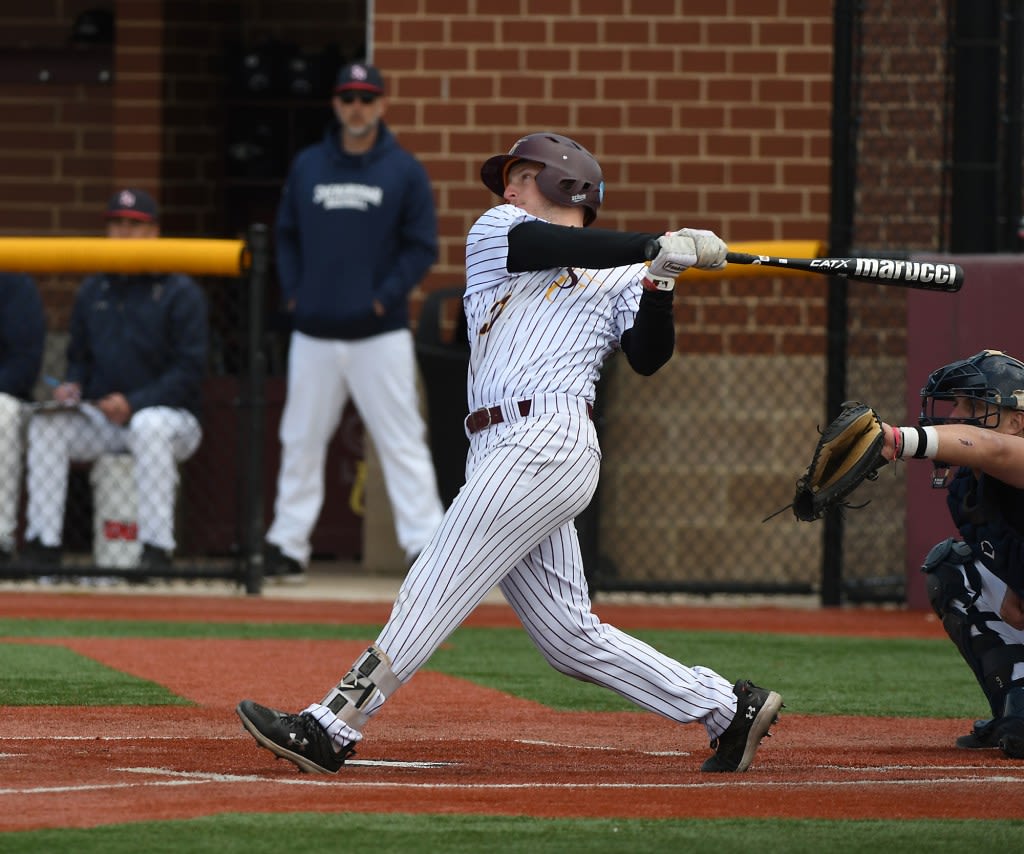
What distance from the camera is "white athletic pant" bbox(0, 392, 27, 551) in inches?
439

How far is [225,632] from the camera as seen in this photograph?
376 inches

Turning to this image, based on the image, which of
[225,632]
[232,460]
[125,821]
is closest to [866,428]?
[125,821]

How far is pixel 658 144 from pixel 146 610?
4054mm

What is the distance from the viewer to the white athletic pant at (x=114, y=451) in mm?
10992

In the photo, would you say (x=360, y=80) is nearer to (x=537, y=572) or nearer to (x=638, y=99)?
(x=638, y=99)

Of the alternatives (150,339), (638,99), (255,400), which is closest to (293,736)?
(255,400)

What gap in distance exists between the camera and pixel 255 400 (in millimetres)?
10883

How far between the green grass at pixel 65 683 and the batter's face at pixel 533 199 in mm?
2244

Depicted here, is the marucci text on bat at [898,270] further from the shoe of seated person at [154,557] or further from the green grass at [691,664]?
the shoe of seated person at [154,557]

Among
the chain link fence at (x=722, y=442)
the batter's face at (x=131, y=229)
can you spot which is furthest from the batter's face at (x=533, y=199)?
the batter's face at (x=131, y=229)

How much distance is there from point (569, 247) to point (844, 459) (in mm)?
884

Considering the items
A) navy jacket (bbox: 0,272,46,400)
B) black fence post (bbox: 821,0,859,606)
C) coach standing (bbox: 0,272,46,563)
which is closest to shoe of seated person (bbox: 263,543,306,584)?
coach standing (bbox: 0,272,46,563)

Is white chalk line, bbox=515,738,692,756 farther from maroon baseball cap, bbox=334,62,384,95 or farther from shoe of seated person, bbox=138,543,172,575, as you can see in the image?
maroon baseball cap, bbox=334,62,384,95

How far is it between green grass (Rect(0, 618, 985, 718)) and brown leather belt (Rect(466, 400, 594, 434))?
1.92 m
